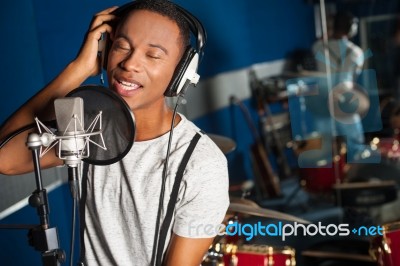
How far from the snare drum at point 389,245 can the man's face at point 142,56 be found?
776 mm

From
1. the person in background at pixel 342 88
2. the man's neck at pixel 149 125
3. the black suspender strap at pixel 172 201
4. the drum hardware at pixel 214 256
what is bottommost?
the drum hardware at pixel 214 256

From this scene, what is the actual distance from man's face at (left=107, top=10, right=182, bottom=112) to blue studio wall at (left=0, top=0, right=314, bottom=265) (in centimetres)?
24

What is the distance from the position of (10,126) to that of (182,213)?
15.5 inches

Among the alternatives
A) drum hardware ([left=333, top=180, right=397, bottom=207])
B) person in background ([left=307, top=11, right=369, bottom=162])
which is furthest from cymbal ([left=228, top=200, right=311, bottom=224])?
drum hardware ([left=333, top=180, right=397, bottom=207])

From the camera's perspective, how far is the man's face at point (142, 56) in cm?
111

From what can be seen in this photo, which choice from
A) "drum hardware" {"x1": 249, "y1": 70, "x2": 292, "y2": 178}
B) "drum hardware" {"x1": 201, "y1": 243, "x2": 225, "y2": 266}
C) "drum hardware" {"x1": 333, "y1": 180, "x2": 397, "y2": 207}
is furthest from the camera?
"drum hardware" {"x1": 333, "y1": 180, "x2": 397, "y2": 207}

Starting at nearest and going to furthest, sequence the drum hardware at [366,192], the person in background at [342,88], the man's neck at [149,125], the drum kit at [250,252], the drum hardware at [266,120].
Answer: the man's neck at [149,125]
the drum kit at [250,252]
the drum hardware at [266,120]
the person in background at [342,88]
the drum hardware at [366,192]

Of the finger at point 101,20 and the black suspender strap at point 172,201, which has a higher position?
the finger at point 101,20

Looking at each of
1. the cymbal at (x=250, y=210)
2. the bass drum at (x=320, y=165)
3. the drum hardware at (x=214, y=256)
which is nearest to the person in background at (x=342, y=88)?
the bass drum at (x=320, y=165)

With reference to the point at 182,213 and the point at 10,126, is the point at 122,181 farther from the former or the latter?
the point at 10,126

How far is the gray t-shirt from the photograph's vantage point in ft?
3.66

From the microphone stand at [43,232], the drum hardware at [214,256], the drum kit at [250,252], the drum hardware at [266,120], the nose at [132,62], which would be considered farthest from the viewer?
the drum hardware at [266,120]

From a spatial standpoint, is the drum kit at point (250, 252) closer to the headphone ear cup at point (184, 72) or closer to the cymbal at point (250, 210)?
the cymbal at point (250, 210)

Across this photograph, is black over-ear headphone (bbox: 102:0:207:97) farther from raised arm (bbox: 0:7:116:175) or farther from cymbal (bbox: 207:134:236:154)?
cymbal (bbox: 207:134:236:154)
